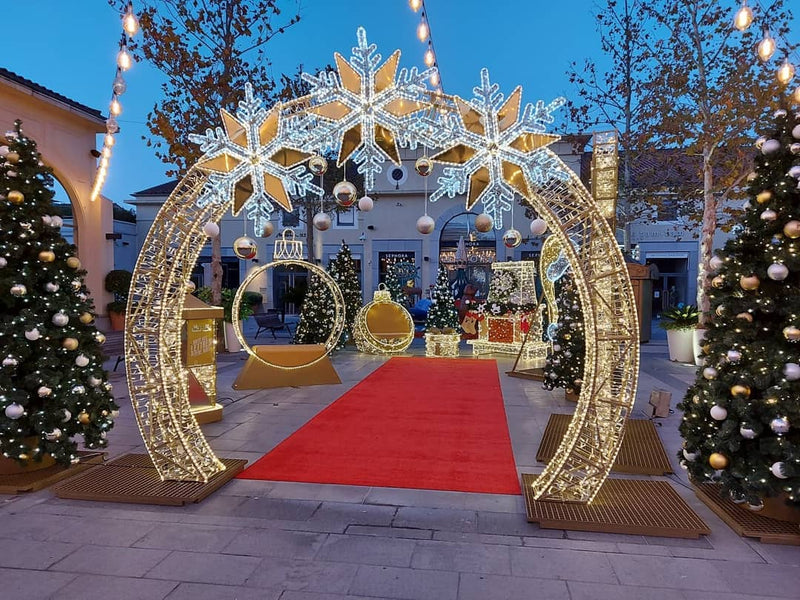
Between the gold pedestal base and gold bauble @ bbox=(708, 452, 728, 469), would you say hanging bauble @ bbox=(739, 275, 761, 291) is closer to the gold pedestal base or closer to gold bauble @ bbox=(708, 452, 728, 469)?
gold bauble @ bbox=(708, 452, 728, 469)

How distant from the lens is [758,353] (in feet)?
12.1

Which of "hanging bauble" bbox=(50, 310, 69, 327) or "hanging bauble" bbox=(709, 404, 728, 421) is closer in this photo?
"hanging bauble" bbox=(709, 404, 728, 421)

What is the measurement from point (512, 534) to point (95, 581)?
2.67 metres

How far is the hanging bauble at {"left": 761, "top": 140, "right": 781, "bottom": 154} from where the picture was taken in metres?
3.72

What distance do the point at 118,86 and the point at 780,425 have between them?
9.14 metres

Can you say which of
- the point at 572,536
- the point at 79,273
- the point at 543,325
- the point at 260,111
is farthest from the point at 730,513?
the point at 543,325

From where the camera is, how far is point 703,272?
10695mm

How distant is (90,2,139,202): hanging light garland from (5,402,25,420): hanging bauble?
15.8 feet

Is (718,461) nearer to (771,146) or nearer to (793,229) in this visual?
(793,229)

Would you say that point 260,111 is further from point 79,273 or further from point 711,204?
point 711,204

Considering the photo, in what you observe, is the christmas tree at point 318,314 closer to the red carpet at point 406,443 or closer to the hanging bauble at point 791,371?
the red carpet at point 406,443

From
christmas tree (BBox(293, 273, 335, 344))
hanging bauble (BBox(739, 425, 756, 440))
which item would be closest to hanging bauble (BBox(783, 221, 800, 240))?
hanging bauble (BBox(739, 425, 756, 440))

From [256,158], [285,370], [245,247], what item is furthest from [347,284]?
[256,158]

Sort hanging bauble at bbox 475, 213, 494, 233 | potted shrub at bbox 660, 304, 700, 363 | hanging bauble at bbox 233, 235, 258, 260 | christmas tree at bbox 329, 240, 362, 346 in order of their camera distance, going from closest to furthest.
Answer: hanging bauble at bbox 475, 213, 494, 233, hanging bauble at bbox 233, 235, 258, 260, potted shrub at bbox 660, 304, 700, 363, christmas tree at bbox 329, 240, 362, 346
